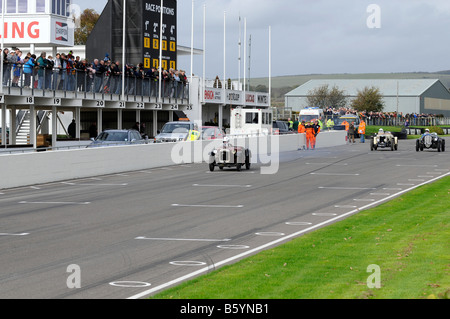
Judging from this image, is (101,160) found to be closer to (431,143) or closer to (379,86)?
(431,143)

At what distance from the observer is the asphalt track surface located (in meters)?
11.0

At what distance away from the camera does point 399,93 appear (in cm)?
14088

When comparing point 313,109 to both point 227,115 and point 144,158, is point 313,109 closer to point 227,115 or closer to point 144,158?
point 227,115

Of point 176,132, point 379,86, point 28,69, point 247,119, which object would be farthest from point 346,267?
point 379,86

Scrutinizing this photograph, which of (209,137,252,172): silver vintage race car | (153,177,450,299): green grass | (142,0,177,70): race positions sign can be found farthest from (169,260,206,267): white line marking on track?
(142,0,177,70): race positions sign

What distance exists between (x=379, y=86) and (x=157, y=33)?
3891 inches

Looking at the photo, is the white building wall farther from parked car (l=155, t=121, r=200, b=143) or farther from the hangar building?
parked car (l=155, t=121, r=200, b=143)

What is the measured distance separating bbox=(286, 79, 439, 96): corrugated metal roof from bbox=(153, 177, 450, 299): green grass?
12823cm

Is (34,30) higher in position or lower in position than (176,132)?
higher

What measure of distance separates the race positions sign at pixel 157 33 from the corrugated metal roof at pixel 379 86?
89.1m

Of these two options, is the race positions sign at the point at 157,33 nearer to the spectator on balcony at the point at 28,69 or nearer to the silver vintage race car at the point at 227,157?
the spectator on balcony at the point at 28,69

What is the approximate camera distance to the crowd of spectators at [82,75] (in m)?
→ 34.2
